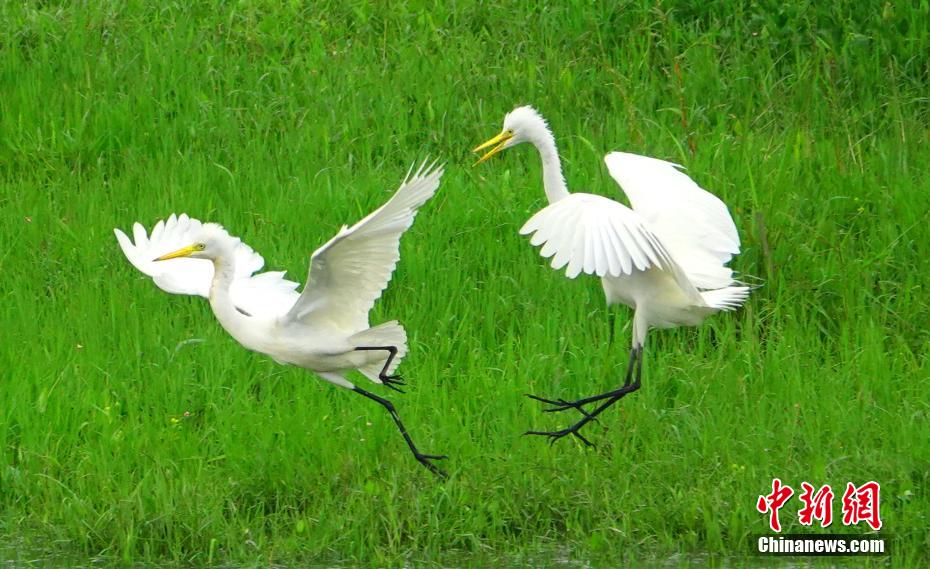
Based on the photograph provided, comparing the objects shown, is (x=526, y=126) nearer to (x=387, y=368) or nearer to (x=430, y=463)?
(x=387, y=368)

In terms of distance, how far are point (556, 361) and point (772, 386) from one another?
2.84ft

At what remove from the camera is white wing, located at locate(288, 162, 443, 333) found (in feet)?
15.3

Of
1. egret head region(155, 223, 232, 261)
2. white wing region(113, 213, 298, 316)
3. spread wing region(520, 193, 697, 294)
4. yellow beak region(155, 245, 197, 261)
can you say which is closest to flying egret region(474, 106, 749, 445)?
spread wing region(520, 193, 697, 294)

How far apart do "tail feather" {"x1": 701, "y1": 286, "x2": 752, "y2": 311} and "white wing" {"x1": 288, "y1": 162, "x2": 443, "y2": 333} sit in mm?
1201

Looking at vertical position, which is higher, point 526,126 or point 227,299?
point 526,126

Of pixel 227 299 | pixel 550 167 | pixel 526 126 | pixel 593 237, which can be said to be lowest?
pixel 227 299

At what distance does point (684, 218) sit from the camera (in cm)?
593

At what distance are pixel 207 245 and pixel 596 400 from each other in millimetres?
1566

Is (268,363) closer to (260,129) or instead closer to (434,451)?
(434,451)

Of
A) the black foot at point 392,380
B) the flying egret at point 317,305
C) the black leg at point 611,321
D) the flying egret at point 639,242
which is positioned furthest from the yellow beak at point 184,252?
the black leg at point 611,321

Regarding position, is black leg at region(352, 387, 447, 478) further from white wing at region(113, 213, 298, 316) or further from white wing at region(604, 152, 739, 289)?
white wing at region(604, 152, 739, 289)

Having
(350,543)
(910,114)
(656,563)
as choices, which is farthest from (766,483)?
(910,114)

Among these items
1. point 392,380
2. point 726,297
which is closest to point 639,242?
point 726,297

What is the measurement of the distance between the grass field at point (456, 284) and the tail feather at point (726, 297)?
0.38 metres
